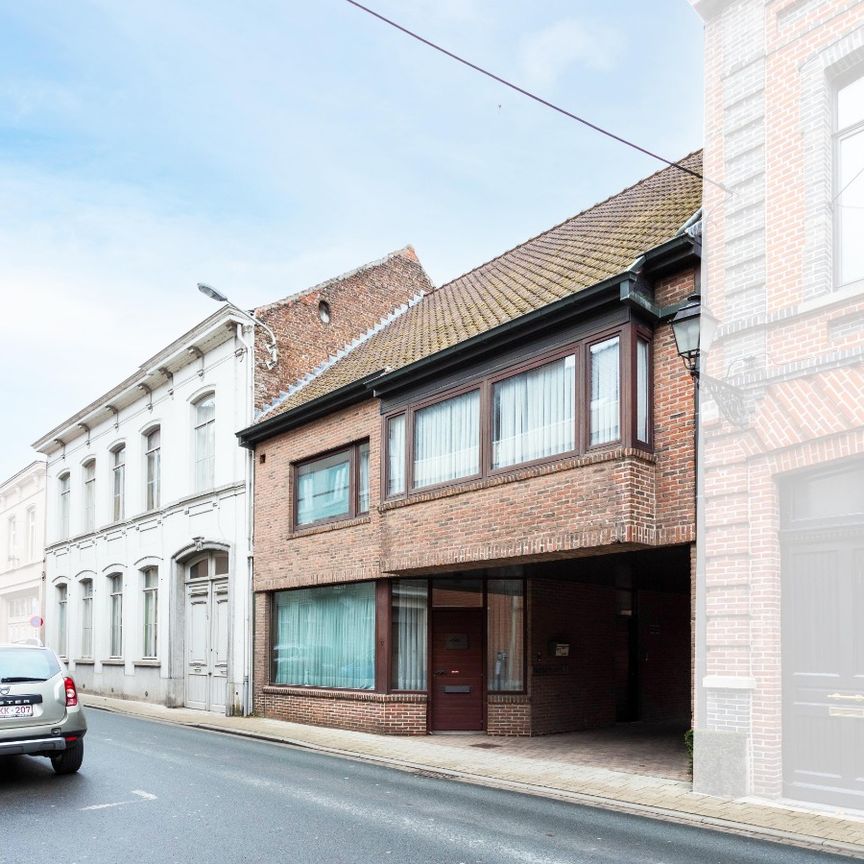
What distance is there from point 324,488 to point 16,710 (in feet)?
26.8

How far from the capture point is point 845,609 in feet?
30.9

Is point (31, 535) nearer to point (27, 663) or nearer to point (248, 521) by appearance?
point (248, 521)

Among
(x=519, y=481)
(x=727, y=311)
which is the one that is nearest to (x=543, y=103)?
(x=727, y=311)

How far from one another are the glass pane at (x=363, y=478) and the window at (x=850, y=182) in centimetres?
865

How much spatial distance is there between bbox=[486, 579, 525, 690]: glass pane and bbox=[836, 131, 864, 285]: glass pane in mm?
7671

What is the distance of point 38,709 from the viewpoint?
33.3 feet

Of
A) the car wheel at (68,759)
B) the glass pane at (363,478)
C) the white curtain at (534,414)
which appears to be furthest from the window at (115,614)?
the white curtain at (534,414)

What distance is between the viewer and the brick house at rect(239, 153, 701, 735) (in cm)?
1150

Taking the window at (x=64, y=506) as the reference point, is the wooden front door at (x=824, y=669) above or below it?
below

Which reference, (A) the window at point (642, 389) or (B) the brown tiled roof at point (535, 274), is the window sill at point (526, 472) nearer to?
(A) the window at point (642, 389)

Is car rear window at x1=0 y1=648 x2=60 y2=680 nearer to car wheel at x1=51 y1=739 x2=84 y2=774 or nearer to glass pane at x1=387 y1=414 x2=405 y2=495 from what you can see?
car wheel at x1=51 y1=739 x2=84 y2=774

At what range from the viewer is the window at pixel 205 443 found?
21.4 m

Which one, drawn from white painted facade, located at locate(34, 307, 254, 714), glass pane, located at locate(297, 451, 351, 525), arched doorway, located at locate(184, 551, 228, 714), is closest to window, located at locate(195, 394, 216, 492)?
white painted facade, located at locate(34, 307, 254, 714)

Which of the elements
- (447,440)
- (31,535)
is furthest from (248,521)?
(31,535)
